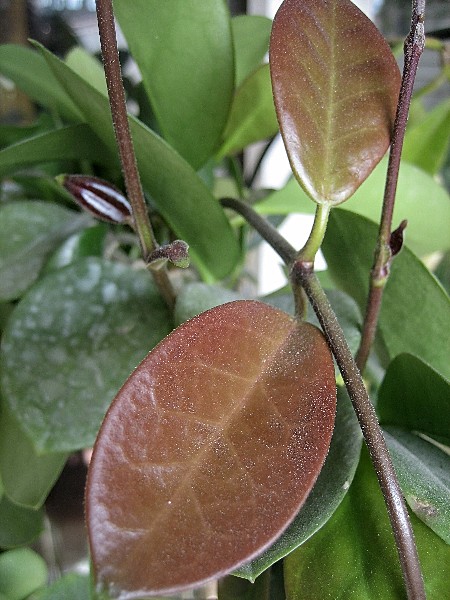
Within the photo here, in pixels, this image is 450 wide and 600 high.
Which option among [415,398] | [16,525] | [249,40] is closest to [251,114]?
[249,40]

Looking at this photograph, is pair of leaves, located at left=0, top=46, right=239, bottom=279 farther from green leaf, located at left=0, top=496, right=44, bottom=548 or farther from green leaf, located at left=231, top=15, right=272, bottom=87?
green leaf, located at left=0, top=496, right=44, bottom=548

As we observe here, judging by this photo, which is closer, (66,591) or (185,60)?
(185,60)

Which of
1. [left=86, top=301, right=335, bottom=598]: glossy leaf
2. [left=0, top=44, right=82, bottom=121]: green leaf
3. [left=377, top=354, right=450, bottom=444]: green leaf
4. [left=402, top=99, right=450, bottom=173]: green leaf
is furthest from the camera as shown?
[left=402, top=99, right=450, bottom=173]: green leaf

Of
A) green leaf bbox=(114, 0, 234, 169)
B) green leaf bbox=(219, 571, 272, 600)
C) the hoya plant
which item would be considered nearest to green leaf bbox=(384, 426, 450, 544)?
the hoya plant

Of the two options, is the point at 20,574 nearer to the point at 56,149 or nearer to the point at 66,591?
the point at 66,591

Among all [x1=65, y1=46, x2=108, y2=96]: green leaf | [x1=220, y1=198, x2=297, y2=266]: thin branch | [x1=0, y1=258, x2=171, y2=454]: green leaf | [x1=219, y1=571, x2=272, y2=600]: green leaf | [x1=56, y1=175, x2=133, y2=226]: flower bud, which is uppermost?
[x1=65, y1=46, x2=108, y2=96]: green leaf

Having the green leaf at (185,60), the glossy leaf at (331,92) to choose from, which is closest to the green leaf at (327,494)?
the glossy leaf at (331,92)
